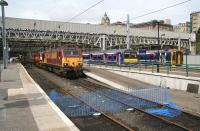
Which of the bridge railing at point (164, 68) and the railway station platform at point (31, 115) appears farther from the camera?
the bridge railing at point (164, 68)

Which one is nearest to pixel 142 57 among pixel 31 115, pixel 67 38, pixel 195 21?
pixel 31 115

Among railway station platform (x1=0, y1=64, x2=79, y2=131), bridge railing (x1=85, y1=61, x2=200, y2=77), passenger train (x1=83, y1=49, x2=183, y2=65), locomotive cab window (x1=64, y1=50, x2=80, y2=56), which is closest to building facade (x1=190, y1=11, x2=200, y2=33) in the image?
passenger train (x1=83, y1=49, x2=183, y2=65)

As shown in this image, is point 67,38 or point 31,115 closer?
point 31,115

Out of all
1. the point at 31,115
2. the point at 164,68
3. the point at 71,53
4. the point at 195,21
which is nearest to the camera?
the point at 31,115

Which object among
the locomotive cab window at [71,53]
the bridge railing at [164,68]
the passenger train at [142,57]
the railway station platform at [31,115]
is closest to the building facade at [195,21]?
the passenger train at [142,57]

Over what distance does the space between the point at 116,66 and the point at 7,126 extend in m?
26.5

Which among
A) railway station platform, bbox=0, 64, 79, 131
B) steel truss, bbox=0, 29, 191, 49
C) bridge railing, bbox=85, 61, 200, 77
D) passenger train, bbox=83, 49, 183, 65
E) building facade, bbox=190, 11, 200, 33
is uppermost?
building facade, bbox=190, 11, 200, 33

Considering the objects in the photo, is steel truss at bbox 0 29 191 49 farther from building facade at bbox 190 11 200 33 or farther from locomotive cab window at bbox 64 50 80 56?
building facade at bbox 190 11 200 33

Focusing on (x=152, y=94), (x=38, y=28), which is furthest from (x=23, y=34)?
(x=152, y=94)

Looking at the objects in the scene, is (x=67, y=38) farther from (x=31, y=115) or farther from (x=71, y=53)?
(x=31, y=115)

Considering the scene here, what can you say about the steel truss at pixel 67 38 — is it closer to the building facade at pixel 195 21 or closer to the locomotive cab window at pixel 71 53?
the locomotive cab window at pixel 71 53

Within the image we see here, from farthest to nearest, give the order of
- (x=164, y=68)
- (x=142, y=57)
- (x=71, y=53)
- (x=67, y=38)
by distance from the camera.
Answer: (x=67, y=38), (x=142, y=57), (x=71, y=53), (x=164, y=68)

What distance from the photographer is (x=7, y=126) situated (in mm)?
10164

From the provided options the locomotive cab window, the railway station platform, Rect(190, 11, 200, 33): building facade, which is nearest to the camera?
the railway station platform
